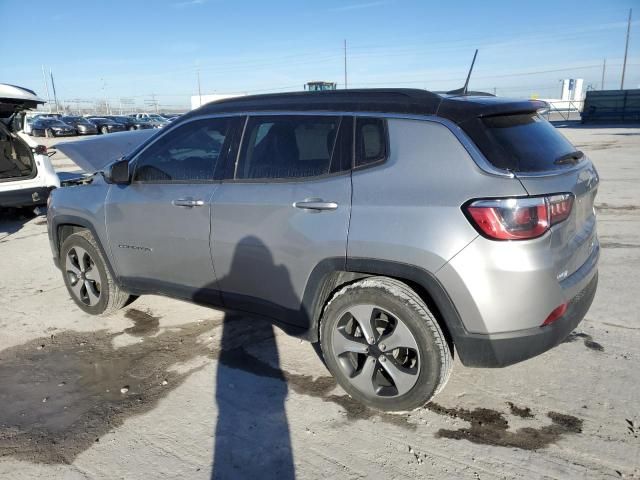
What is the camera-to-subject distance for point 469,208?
2.45 meters

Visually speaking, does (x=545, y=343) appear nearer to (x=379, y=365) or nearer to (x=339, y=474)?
(x=379, y=365)

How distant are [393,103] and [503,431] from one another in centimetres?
192

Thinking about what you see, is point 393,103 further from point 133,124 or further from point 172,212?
point 133,124

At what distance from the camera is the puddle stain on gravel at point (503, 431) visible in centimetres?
263

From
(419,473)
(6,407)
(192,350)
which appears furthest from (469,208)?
(6,407)

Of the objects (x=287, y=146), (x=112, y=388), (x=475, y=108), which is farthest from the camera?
(x=112, y=388)

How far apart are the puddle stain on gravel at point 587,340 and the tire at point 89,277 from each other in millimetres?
3659

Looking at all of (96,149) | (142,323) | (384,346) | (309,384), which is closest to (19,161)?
(96,149)

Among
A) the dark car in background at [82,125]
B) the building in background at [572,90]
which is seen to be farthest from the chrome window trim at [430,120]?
the building in background at [572,90]

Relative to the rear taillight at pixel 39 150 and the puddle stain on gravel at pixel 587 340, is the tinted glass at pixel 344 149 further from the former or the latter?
the rear taillight at pixel 39 150

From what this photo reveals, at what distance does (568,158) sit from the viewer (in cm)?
285

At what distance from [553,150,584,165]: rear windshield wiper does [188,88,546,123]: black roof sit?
1.11ft

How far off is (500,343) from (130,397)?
2.30 m

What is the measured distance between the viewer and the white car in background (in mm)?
7574
